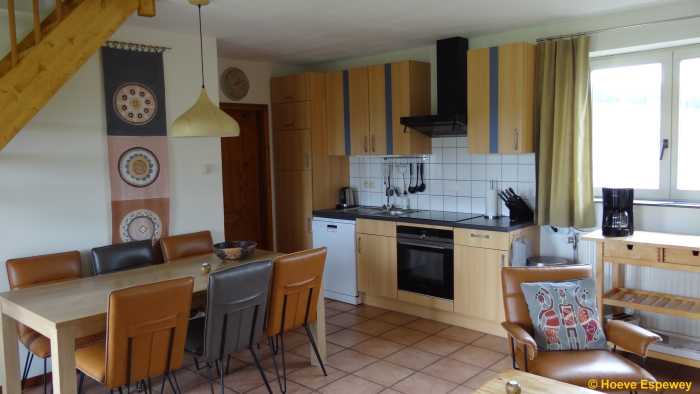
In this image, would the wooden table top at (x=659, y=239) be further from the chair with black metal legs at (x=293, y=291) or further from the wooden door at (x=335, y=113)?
the wooden door at (x=335, y=113)

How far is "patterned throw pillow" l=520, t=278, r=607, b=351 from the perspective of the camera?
289cm

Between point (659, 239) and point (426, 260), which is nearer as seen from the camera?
point (659, 239)

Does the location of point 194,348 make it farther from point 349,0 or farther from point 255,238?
point 255,238

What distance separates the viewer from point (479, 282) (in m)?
4.25

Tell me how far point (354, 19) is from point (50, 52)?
77.0 inches

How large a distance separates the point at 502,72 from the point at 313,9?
1.54m

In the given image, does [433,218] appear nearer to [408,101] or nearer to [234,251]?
A: [408,101]

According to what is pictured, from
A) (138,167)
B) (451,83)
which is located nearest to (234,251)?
(138,167)

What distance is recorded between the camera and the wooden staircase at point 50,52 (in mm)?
2938

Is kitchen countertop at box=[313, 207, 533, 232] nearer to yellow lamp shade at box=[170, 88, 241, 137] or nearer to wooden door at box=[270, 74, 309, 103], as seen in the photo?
wooden door at box=[270, 74, 309, 103]

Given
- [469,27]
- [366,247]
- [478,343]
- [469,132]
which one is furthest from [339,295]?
[469,27]

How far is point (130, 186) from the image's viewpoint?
13.3 ft

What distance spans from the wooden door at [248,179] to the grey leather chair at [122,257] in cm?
177

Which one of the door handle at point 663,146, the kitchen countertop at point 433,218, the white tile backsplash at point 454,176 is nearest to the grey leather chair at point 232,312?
the kitchen countertop at point 433,218
